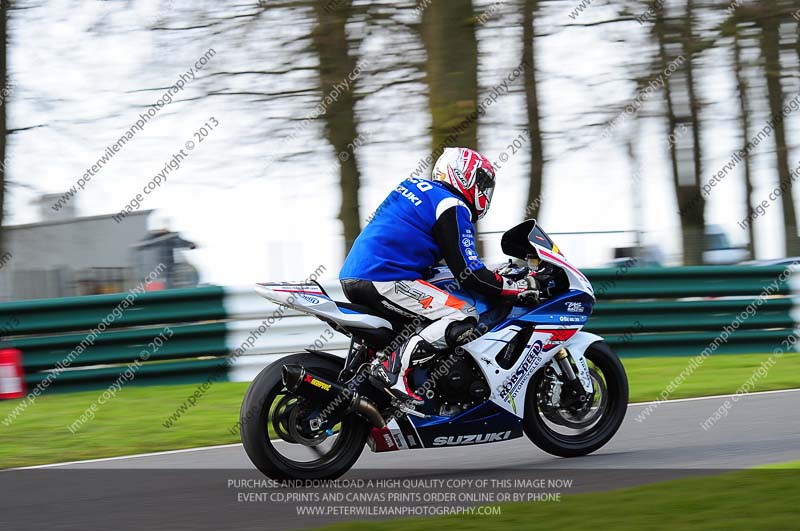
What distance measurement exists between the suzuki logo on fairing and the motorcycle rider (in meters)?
0.28

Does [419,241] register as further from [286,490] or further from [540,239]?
[286,490]

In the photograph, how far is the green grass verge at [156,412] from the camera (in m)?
8.04

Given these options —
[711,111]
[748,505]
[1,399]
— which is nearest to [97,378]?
[1,399]

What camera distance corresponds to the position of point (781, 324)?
12727 millimetres

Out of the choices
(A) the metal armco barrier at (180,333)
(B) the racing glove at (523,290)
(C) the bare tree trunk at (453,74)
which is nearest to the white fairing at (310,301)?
(B) the racing glove at (523,290)

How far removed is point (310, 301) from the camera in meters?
6.12

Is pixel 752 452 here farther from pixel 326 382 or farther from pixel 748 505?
pixel 326 382

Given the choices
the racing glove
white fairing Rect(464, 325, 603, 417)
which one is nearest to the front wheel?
white fairing Rect(464, 325, 603, 417)

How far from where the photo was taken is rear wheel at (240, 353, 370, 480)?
6020 mm

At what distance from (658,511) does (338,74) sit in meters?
8.60

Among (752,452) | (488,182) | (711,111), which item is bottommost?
(752,452)

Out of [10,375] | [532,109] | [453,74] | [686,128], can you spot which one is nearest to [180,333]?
[10,375]

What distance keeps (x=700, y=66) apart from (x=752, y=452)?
6.73 meters

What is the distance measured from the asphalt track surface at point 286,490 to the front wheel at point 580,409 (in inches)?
4.7
